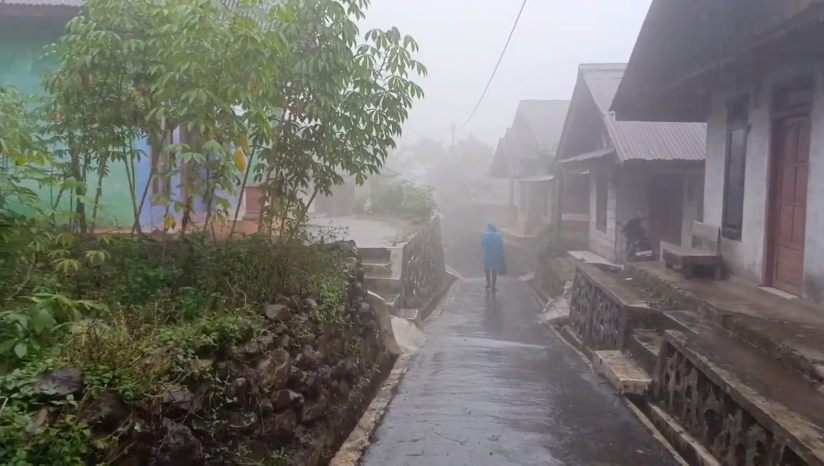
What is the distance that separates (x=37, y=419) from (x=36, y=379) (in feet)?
0.84

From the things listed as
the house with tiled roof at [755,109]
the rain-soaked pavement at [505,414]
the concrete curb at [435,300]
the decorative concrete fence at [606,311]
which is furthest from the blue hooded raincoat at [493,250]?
the rain-soaked pavement at [505,414]

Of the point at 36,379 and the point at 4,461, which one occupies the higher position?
the point at 36,379

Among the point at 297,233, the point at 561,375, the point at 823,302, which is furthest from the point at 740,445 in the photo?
the point at 297,233

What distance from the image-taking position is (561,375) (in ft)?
23.3

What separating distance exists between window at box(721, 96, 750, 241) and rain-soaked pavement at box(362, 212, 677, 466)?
114 inches

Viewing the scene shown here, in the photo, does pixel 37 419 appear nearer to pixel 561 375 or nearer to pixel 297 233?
pixel 297 233

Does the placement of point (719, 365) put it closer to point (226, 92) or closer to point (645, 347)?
point (645, 347)

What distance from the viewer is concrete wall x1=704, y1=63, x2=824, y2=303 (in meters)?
6.92

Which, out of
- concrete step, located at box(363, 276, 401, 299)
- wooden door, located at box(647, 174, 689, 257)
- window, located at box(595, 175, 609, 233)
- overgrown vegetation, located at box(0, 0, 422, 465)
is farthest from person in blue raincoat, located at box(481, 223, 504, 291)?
overgrown vegetation, located at box(0, 0, 422, 465)

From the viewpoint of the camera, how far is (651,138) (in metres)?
14.8

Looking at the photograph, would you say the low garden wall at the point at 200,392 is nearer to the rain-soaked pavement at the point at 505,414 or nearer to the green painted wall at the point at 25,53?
the rain-soaked pavement at the point at 505,414

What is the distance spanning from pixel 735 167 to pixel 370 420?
654cm

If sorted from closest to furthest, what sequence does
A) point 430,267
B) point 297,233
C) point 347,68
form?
point 347,68
point 297,233
point 430,267

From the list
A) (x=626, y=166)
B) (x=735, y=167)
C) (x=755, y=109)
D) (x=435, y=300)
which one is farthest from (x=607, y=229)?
(x=755, y=109)
